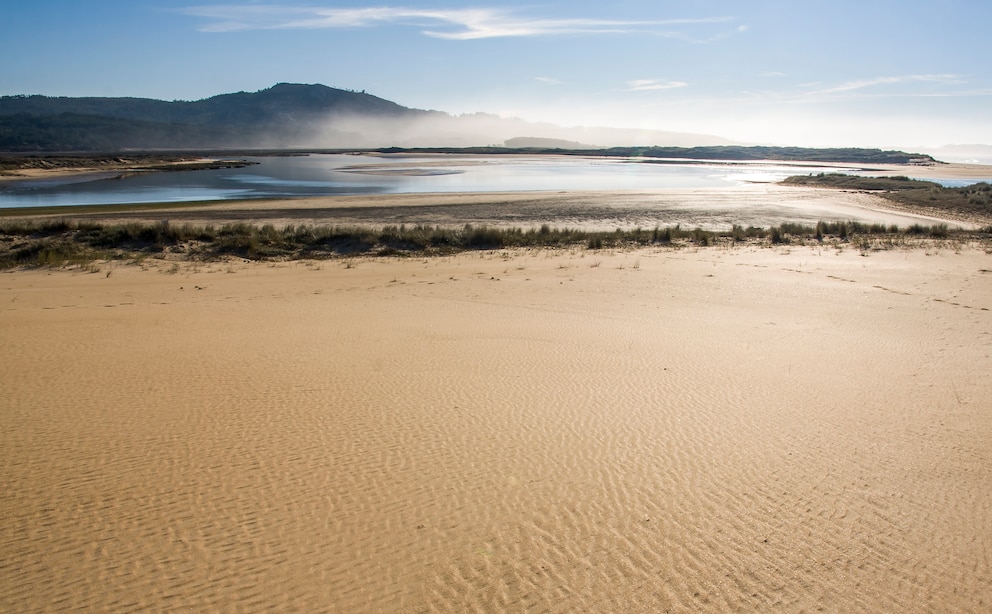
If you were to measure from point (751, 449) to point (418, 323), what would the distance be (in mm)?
5590

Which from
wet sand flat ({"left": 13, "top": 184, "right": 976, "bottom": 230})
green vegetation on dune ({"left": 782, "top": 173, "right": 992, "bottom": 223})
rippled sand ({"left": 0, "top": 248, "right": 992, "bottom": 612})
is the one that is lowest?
rippled sand ({"left": 0, "top": 248, "right": 992, "bottom": 612})

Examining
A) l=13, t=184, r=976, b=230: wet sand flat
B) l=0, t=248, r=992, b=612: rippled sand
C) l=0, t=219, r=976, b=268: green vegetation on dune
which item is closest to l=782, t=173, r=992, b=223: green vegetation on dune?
l=13, t=184, r=976, b=230: wet sand flat

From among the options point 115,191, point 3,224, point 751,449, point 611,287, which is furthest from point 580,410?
point 115,191

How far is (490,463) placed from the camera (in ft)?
15.2

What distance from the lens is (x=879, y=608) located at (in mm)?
3215

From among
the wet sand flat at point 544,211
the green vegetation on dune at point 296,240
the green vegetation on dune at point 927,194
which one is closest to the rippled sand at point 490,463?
the green vegetation on dune at point 296,240

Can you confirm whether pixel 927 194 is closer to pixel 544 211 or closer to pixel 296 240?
pixel 544 211

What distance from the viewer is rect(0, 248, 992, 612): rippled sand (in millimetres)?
3305

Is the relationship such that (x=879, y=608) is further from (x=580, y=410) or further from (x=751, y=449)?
(x=580, y=410)

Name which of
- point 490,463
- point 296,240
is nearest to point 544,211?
point 296,240

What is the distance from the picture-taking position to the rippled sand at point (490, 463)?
10.8 ft

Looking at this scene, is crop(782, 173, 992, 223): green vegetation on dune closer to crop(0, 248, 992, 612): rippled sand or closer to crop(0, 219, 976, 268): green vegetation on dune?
crop(0, 219, 976, 268): green vegetation on dune

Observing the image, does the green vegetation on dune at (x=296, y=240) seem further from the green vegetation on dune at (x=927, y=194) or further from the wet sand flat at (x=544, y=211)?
the green vegetation on dune at (x=927, y=194)

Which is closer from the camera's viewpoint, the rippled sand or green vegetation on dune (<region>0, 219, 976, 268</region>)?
the rippled sand
